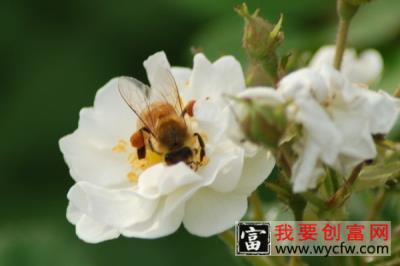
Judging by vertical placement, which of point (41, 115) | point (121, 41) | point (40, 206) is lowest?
point (40, 206)

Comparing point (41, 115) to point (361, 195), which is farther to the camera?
point (41, 115)

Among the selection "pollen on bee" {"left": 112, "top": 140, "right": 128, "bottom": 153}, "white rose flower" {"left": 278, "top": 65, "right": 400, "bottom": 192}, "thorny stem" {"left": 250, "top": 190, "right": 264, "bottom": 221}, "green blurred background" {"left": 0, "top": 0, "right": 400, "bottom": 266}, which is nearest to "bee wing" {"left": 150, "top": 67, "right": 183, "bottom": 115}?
"pollen on bee" {"left": 112, "top": 140, "right": 128, "bottom": 153}

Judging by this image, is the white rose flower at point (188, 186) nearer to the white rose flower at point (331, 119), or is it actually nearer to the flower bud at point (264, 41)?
the flower bud at point (264, 41)

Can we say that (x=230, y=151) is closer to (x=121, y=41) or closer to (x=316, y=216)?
(x=316, y=216)

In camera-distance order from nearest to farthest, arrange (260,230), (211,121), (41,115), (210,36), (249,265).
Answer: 1. (211,121)
2. (260,230)
3. (249,265)
4. (210,36)
5. (41,115)

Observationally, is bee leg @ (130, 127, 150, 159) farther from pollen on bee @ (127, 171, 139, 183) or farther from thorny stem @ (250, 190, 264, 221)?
thorny stem @ (250, 190, 264, 221)

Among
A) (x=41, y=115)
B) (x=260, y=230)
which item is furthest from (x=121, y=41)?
(x=260, y=230)

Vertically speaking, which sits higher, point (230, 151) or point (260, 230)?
point (230, 151)

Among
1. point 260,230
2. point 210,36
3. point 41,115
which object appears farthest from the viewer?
point 41,115
